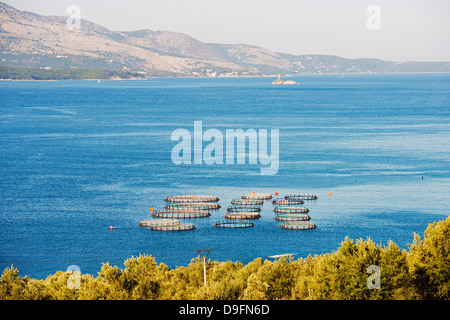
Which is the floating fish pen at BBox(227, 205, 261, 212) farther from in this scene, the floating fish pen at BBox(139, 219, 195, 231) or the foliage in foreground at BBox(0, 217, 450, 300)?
the foliage in foreground at BBox(0, 217, 450, 300)

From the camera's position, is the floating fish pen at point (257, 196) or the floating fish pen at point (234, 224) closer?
the floating fish pen at point (234, 224)

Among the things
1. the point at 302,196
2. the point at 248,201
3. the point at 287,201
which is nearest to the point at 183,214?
the point at 248,201

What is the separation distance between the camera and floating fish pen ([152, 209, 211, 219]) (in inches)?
3696

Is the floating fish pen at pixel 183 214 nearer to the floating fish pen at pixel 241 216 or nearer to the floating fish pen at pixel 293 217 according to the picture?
the floating fish pen at pixel 241 216

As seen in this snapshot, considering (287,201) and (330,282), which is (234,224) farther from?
(330,282)

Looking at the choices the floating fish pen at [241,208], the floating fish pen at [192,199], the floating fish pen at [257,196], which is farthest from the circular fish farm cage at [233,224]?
the floating fish pen at [257,196]

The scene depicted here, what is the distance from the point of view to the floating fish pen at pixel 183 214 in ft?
308

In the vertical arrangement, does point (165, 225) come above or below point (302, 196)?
below

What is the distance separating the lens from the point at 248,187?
10912 cm

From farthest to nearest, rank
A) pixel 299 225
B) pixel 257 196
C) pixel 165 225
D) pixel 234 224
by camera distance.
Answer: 1. pixel 257 196
2. pixel 234 224
3. pixel 165 225
4. pixel 299 225

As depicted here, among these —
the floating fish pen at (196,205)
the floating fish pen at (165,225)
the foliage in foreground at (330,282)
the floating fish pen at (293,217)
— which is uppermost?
the foliage in foreground at (330,282)

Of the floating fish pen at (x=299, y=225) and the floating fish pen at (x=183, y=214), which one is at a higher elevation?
the floating fish pen at (x=183, y=214)

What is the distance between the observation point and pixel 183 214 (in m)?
95.7
